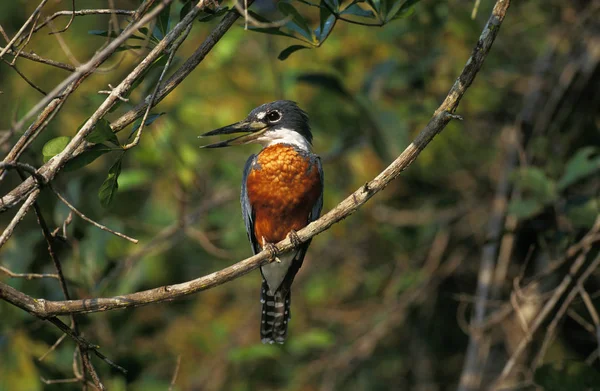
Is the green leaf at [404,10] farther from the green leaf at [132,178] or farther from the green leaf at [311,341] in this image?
the green leaf at [311,341]

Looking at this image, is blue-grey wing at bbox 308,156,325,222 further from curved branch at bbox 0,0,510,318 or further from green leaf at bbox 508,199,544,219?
curved branch at bbox 0,0,510,318

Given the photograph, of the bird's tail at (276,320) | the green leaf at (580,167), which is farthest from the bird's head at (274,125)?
the green leaf at (580,167)

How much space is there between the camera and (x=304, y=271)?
19.0ft

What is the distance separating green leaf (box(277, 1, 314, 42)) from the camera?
2.49 meters

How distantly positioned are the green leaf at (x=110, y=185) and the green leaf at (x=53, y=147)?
6.9 inches

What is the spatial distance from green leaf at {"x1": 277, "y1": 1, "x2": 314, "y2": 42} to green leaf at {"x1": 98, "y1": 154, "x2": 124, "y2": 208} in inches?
29.7

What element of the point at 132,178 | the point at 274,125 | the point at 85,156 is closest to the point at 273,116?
the point at 274,125

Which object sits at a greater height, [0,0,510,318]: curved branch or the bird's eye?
[0,0,510,318]: curved branch

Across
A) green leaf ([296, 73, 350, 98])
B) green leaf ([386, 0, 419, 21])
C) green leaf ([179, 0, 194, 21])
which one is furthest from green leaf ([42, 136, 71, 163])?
green leaf ([296, 73, 350, 98])

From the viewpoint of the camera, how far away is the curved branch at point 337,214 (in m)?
2.30

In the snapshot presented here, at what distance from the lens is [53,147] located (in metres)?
2.44

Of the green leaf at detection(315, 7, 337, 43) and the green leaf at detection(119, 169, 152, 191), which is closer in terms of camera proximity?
the green leaf at detection(315, 7, 337, 43)

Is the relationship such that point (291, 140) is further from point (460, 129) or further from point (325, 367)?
point (325, 367)

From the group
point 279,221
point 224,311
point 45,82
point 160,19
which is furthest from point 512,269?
point 45,82
